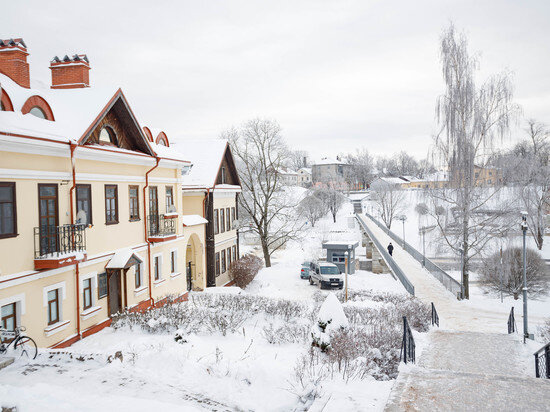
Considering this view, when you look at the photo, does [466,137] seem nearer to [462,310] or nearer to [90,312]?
[462,310]

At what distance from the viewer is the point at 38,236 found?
1115 centimetres

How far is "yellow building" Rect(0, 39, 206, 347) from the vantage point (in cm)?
1052

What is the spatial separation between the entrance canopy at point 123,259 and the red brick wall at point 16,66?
579 centimetres

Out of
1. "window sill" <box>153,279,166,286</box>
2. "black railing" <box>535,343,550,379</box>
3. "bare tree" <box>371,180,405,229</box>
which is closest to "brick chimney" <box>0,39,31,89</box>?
"window sill" <box>153,279,166,286</box>

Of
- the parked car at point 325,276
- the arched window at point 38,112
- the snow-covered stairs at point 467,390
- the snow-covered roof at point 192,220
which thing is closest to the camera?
the snow-covered stairs at point 467,390

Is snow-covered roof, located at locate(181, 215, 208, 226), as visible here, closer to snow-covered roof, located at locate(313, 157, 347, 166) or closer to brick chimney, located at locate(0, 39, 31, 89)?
brick chimney, located at locate(0, 39, 31, 89)

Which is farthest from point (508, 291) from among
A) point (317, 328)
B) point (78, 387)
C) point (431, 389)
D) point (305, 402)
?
point (78, 387)

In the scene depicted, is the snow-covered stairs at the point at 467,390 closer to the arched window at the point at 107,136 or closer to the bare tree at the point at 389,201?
the arched window at the point at 107,136

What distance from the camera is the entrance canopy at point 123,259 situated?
14195 mm

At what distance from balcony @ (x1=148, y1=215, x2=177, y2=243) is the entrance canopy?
88.4 inches

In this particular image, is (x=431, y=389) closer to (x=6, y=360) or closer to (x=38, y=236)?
(x=6, y=360)

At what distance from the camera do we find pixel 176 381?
25.6 feet

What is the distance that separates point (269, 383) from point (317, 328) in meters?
3.32

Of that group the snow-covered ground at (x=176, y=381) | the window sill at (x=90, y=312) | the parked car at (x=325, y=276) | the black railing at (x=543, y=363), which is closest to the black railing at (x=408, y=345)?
the snow-covered ground at (x=176, y=381)
